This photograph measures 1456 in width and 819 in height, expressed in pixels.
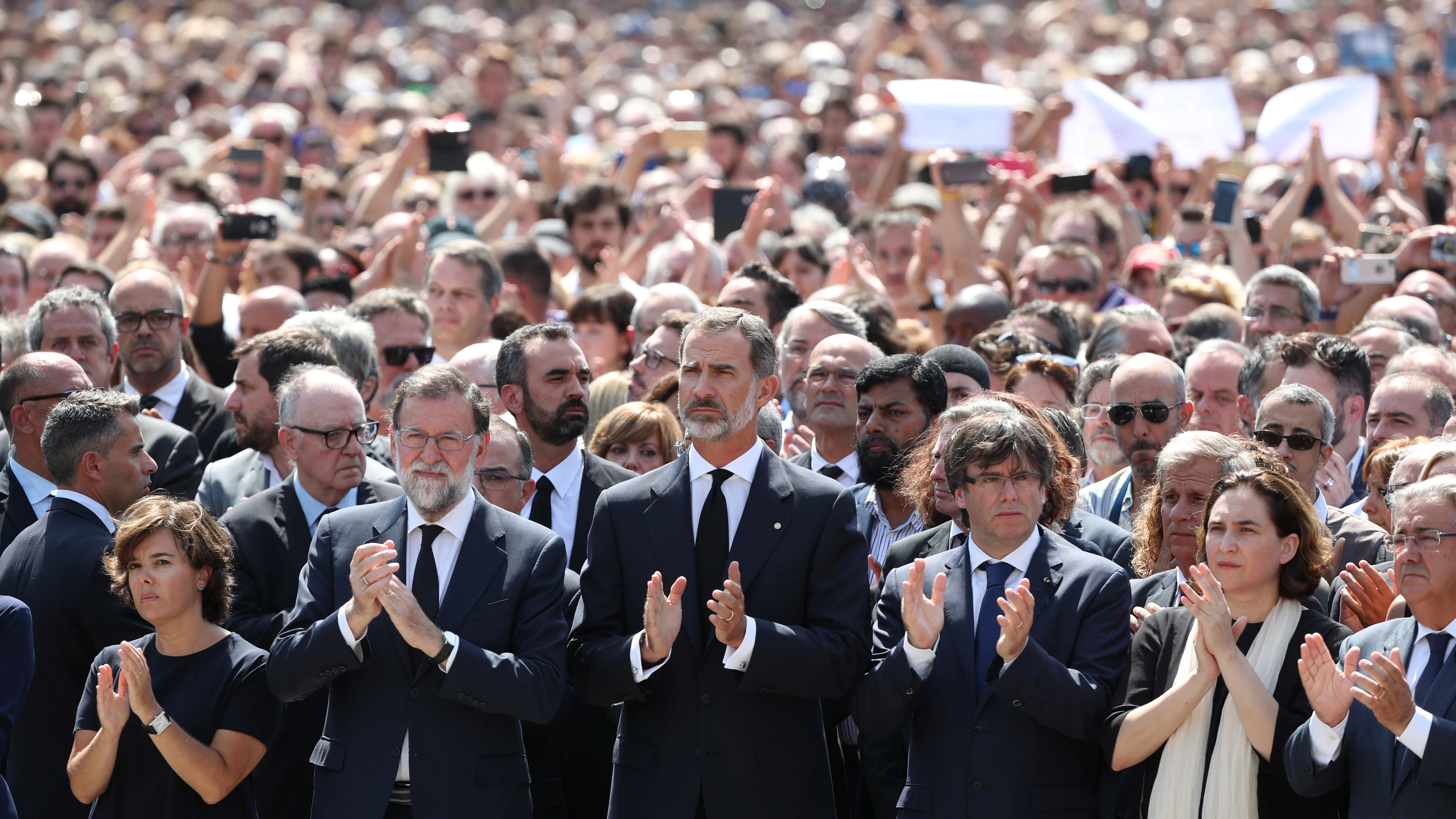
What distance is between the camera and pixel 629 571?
198 inches

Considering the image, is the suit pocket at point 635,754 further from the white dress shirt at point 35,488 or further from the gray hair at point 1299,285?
the gray hair at point 1299,285

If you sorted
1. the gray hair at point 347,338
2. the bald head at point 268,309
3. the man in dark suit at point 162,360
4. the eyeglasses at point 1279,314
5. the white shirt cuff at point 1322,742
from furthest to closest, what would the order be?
the bald head at point 268,309 → the eyeglasses at point 1279,314 → the man in dark suit at point 162,360 → the gray hair at point 347,338 → the white shirt cuff at point 1322,742

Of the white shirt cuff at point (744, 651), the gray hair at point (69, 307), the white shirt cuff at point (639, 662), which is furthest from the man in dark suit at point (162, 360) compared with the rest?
the white shirt cuff at point (744, 651)

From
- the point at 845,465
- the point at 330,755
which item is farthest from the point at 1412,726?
the point at 330,755

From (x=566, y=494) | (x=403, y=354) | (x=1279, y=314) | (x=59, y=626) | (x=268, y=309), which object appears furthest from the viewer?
(x=268, y=309)

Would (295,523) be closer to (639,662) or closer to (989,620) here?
(639,662)

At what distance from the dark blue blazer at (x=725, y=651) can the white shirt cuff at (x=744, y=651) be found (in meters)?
0.07

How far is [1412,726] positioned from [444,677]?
265cm

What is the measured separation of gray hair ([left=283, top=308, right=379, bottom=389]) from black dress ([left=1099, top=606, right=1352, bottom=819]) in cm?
371

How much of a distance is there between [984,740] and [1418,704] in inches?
46.3

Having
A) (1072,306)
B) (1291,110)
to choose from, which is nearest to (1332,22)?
(1291,110)

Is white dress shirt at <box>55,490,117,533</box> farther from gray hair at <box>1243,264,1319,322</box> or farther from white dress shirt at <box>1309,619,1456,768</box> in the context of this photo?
gray hair at <box>1243,264,1319,322</box>

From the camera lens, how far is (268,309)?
858 cm

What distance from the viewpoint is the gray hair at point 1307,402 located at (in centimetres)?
615
